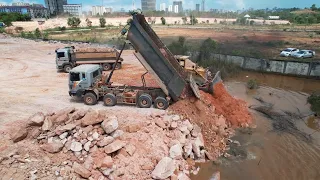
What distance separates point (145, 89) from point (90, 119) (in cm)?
375

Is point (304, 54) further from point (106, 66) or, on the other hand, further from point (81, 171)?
point (81, 171)

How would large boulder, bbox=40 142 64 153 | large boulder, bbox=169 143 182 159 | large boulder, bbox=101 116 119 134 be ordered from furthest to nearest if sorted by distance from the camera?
large boulder, bbox=101 116 119 134, large boulder, bbox=169 143 182 159, large boulder, bbox=40 142 64 153

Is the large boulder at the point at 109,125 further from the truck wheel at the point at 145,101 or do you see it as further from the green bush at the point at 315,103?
the green bush at the point at 315,103

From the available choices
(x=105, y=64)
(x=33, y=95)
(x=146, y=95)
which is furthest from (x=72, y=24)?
(x=146, y=95)

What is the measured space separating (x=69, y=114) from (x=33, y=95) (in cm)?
561

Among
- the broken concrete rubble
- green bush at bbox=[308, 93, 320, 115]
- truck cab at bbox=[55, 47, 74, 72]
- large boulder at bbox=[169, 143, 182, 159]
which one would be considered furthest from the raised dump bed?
truck cab at bbox=[55, 47, 74, 72]

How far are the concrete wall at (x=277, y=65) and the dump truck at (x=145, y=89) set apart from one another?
15945 mm

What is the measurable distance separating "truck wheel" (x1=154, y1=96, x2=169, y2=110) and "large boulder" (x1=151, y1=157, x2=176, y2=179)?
144 inches

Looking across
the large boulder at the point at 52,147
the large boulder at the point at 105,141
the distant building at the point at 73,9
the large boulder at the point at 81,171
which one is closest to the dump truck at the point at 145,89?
the large boulder at the point at 105,141

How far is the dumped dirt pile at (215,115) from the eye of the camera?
A: 1182 cm

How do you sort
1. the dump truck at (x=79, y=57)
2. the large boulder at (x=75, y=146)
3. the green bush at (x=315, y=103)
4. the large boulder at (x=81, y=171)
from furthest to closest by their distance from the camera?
the dump truck at (x=79, y=57) → the green bush at (x=315, y=103) → the large boulder at (x=75, y=146) → the large boulder at (x=81, y=171)

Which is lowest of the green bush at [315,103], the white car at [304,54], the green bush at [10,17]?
the green bush at [315,103]

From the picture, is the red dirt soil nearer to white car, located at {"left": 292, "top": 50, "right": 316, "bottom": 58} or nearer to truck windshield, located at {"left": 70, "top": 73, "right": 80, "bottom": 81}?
truck windshield, located at {"left": 70, "top": 73, "right": 80, "bottom": 81}

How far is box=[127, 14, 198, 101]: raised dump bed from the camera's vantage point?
38.5 ft
